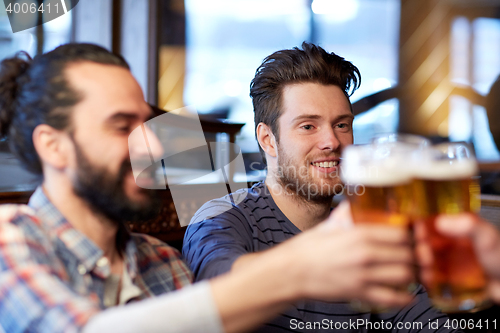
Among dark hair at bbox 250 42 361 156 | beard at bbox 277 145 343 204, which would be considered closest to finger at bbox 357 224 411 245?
beard at bbox 277 145 343 204

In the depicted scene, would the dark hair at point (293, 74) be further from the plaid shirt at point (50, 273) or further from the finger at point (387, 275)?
the finger at point (387, 275)

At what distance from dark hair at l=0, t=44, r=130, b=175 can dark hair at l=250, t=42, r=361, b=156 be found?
881 millimetres

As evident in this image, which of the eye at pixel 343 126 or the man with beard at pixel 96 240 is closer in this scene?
the man with beard at pixel 96 240

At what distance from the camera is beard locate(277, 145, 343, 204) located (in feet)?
4.79

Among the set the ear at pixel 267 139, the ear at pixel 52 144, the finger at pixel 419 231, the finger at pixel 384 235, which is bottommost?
the ear at pixel 267 139

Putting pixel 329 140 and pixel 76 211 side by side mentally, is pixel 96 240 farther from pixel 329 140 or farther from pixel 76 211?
pixel 329 140

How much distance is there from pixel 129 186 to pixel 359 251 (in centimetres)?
47

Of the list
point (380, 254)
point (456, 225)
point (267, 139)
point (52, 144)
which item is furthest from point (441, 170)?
point (267, 139)

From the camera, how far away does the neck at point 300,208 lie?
4.82ft

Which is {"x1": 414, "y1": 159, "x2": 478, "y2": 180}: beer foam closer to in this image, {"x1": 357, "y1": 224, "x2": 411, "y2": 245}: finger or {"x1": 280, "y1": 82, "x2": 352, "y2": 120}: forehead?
{"x1": 357, "y1": 224, "x2": 411, "y2": 245}: finger

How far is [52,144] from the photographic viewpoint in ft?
2.56

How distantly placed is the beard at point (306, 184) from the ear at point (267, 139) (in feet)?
0.37

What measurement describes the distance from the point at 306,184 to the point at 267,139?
308 mm

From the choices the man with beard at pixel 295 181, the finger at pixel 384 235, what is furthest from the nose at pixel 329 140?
the finger at pixel 384 235
